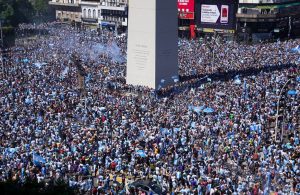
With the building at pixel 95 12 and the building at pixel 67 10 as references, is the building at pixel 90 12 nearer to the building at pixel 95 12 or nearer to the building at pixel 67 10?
the building at pixel 95 12

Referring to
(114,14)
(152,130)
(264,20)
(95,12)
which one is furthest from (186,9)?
(152,130)

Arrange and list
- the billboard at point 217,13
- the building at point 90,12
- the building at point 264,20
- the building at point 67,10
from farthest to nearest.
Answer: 1. the building at point 67,10
2. the building at point 90,12
3. the building at point 264,20
4. the billboard at point 217,13

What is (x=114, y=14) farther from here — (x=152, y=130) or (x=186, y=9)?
(x=152, y=130)

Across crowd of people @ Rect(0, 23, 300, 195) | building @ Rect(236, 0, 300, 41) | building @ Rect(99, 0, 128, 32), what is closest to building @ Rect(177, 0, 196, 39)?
building @ Rect(236, 0, 300, 41)

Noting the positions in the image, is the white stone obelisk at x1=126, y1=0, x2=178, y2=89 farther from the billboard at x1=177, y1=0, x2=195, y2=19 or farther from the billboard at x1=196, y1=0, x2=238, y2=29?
the billboard at x1=177, y1=0, x2=195, y2=19

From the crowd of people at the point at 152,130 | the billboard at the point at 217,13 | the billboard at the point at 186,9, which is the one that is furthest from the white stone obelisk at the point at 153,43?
the billboard at the point at 186,9

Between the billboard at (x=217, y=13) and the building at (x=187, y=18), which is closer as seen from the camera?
the billboard at (x=217, y=13)
